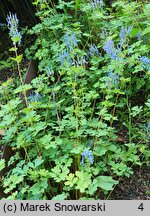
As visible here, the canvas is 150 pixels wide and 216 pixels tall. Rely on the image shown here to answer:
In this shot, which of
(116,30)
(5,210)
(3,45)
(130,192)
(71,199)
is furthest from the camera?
(3,45)

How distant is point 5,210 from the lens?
7.09ft

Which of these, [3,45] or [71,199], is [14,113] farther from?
[3,45]

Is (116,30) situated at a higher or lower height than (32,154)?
higher

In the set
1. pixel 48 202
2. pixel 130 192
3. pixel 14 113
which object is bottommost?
pixel 130 192

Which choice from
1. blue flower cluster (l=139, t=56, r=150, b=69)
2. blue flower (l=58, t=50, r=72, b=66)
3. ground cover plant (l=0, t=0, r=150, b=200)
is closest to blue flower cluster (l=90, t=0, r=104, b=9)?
ground cover plant (l=0, t=0, r=150, b=200)

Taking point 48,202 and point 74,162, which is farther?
point 74,162

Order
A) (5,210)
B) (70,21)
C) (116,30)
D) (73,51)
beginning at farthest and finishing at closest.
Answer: (70,21) → (116,30) → (73,51) → (5,210)

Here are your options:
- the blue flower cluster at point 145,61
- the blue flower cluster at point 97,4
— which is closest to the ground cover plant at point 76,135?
the blue flower cluster at point 145,61

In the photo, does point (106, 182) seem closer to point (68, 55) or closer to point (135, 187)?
point (135, 187)

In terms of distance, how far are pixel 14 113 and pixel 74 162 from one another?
1.80 feet

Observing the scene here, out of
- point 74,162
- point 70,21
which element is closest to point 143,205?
point 74,162

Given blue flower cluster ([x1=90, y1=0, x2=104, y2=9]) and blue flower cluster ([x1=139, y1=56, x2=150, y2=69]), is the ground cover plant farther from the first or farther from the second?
blue flower cluster ([x1=90, y1=0, x2=104, y2=9])

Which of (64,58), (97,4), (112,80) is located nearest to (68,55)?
(64,58)

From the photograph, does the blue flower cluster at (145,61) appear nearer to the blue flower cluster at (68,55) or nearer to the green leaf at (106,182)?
the blue flower cluster at (68,55)
